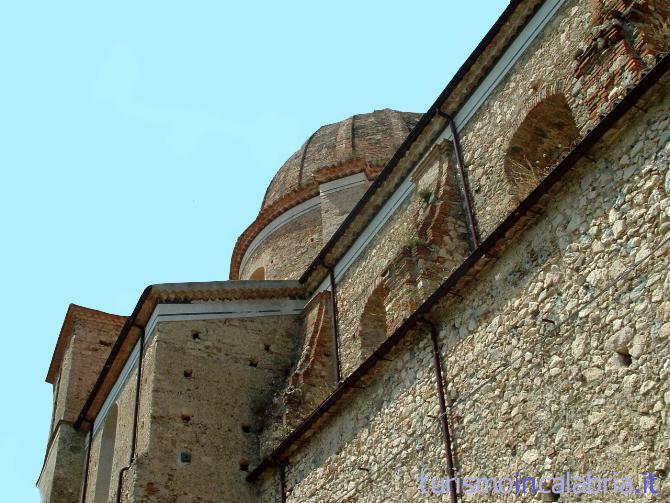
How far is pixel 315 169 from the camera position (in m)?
22.0

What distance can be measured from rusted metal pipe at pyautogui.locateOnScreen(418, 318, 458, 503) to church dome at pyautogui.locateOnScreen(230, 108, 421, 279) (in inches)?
388

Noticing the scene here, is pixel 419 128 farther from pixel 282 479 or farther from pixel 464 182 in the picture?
pixel 282 479

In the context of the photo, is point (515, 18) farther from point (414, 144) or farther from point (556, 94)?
point (414, 144)

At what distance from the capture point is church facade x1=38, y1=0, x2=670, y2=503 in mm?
7805

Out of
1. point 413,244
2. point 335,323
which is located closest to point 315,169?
point 335,323

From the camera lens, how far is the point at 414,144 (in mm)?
14039

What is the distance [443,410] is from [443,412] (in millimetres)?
36

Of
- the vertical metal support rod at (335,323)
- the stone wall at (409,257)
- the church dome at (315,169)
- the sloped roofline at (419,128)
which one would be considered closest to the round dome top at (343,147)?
the church dome at (315,169)

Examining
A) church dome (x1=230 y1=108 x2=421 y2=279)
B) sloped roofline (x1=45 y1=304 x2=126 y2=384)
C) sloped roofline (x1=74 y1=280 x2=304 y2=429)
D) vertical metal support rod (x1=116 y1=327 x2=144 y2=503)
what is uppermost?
church dome (x1=230 y1=108 x2=421 y2=279)

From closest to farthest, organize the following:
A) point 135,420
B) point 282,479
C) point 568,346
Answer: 1. point 568,346
2. point 282,479
3. point 135,420

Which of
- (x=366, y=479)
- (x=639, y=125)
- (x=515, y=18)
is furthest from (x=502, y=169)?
(x=366, y=479)

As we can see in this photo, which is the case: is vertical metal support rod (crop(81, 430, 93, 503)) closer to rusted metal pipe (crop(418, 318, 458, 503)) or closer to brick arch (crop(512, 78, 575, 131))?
rusted metal pipe (crop(418, 318, 458, 503))

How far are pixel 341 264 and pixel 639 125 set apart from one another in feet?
27.0

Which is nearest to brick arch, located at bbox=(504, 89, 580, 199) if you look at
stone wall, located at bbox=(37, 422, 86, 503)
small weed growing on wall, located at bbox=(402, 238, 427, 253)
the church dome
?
small weed growing on wall, located at bbox=(402, 238, 427, 253)
